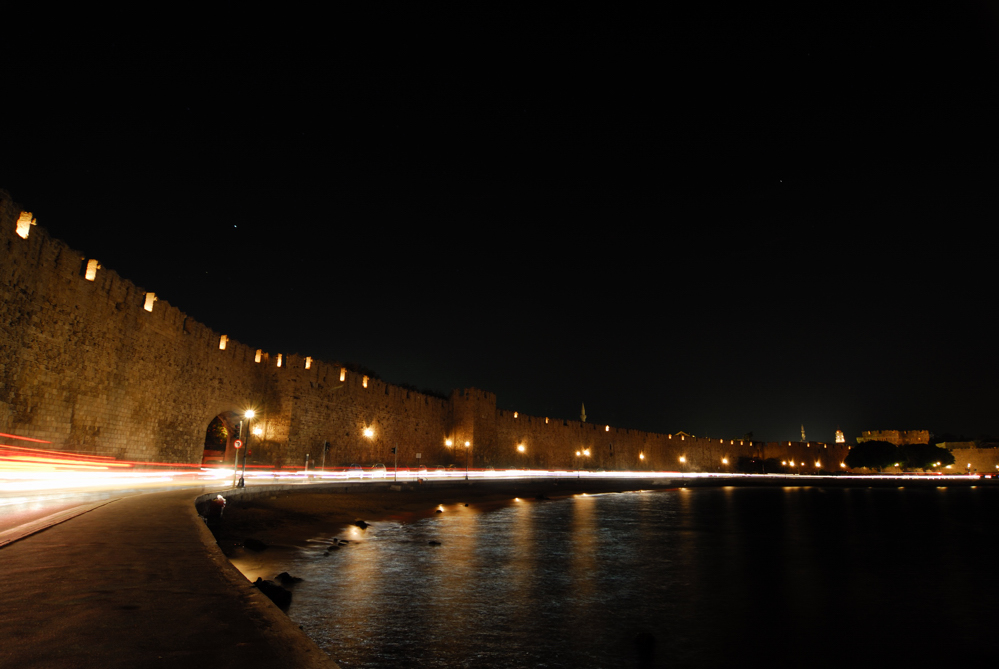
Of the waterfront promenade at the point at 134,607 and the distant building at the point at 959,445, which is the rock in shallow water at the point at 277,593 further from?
the distant building at the point at 959,445

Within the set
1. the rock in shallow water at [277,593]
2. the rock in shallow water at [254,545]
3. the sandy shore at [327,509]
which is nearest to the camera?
the rock in shallow water at [277,593]

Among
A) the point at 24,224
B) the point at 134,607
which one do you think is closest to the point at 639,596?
the point at 134,607

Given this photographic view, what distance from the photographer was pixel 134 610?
3.10m

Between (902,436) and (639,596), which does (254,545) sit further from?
(902,436)

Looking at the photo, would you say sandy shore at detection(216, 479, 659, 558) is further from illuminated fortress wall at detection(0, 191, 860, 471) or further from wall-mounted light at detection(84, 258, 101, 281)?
wall-mounted light at detection(84, 258, 101, 281)

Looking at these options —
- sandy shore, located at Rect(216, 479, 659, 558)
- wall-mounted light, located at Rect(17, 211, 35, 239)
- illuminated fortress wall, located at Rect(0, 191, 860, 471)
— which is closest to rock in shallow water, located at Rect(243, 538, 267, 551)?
sandy shore, located at Rect(216, 479, 659, 558)

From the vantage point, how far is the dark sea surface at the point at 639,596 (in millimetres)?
6613

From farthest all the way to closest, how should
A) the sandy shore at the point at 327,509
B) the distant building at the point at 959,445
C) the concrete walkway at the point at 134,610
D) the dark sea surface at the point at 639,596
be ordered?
the distant building at the point at 959,445
the sandy shore at the point at 327,509
the dark sea surface at the point at 639,596
the concrete walkway at the point at 134,610

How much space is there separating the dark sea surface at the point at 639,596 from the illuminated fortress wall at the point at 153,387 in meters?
6.25

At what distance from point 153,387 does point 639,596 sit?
44.2ft

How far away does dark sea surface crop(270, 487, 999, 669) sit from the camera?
260 inches

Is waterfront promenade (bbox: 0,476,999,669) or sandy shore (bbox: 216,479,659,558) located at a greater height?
waterfront promenade (bbox: 0,476,999,669)

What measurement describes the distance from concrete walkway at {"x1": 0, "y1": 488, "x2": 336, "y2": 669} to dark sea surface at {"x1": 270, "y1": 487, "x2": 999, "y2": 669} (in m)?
2.35

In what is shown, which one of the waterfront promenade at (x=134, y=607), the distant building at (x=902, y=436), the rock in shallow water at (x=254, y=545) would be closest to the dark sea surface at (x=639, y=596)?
the rock in shallow water at (x=254, y=545)
